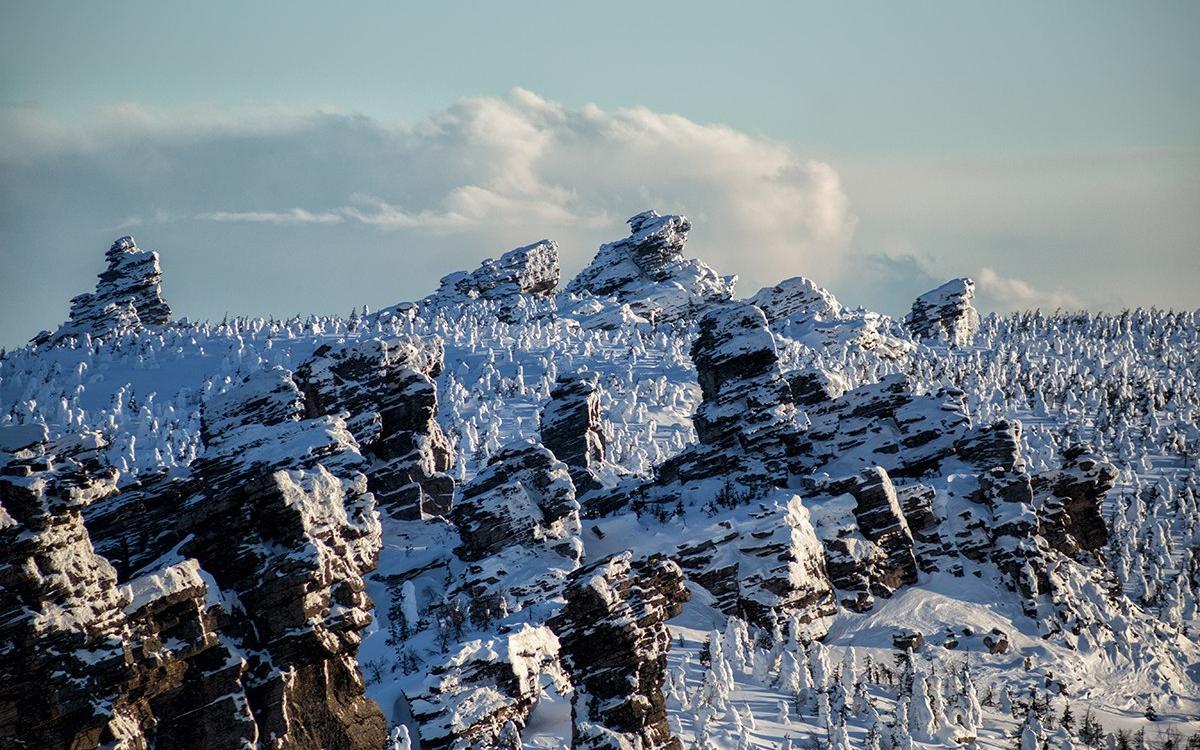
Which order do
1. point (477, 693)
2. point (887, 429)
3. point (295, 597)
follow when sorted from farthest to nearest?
point (887, 429), point (477, 693), point (295, 597)

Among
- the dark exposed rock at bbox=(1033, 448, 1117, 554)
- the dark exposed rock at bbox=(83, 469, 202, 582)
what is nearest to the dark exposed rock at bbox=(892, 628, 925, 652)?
the dark exposed rock at bbox=(1033, 448, 1117, 554)

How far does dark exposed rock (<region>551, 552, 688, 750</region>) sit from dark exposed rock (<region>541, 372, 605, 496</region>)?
56.8 metres

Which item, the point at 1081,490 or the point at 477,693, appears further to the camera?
the point at 1081,490

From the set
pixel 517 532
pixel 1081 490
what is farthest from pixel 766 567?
pixel 1081 490

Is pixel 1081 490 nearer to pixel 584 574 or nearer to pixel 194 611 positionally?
pixel 584 574

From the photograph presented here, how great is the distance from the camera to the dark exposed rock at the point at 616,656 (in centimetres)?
4922

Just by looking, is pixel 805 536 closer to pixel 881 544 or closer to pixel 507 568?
A: pixel 881 544

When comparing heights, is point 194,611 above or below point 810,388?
above

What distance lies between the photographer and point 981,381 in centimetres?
18675

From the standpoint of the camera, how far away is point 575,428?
111 m

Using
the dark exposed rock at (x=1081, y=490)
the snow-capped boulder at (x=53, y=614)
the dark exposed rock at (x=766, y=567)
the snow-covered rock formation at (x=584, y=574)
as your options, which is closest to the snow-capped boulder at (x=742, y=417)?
the snow-covered rock formation at (x=584, y=574)

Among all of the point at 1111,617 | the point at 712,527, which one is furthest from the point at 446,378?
the point at 1111,617

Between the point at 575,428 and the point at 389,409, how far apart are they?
18.4 meters

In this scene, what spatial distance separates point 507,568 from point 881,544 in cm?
2953
